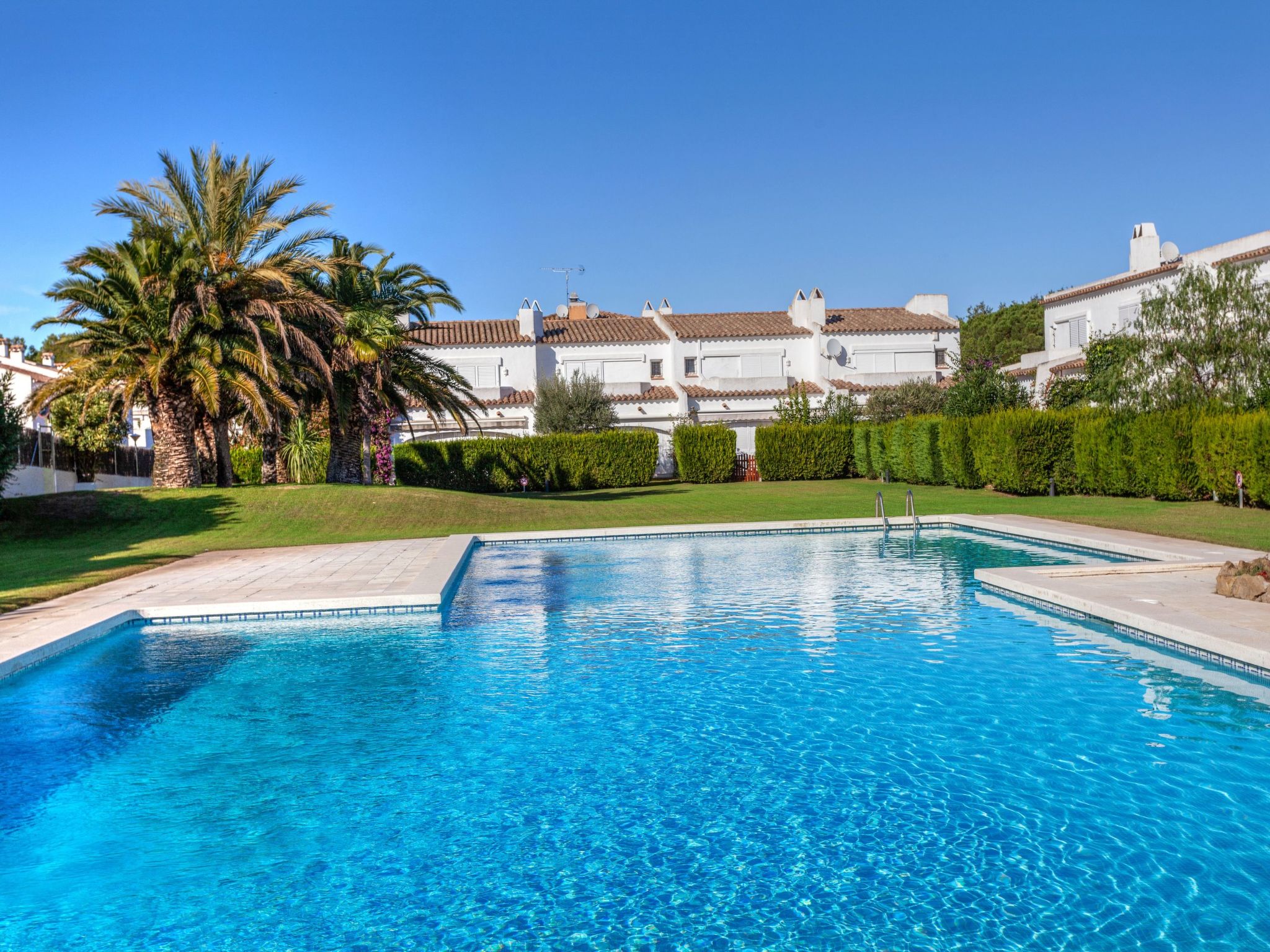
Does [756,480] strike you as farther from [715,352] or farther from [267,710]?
[267,710]

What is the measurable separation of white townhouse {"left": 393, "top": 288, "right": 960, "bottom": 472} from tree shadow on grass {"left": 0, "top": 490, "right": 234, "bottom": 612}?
2954 cm

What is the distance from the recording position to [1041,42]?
74.7 feet

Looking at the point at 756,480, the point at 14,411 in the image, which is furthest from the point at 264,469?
the point at 756,480

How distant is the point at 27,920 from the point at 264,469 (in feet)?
97.4

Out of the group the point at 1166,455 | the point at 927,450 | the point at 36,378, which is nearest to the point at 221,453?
the point at 36,378

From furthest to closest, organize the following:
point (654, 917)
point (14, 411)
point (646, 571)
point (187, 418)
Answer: point (187, 418) < point (14, 411) < point (646, 571) < point (654, 917)

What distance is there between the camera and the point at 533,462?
40062mm

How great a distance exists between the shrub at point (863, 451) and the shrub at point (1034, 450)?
11.4m

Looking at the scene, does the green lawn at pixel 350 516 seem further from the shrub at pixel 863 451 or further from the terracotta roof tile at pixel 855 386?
the terracotta roof tile at pixel 855 386

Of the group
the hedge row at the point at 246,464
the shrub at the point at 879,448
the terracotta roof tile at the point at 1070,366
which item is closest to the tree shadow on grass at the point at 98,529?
the hedge row at the point at 246,464

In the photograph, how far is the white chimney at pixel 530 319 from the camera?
184ft

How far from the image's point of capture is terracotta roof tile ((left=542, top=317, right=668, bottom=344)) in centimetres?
5769

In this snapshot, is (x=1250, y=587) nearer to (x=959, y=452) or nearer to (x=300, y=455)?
(x=959, y=452)

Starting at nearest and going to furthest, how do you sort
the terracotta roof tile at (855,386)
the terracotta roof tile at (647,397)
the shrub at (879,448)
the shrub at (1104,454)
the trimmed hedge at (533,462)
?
the shrub at (1104,454)
the shrub at (879,448)
the trimmed hedge at (533,462)
the terracotta roof tile at (647,397)
the terracotta roof tile at (855,386)
